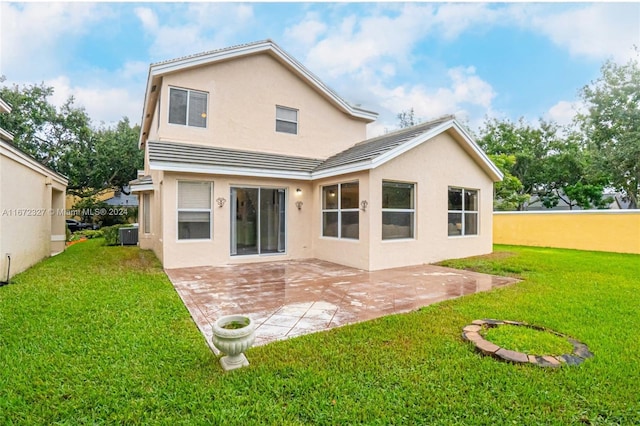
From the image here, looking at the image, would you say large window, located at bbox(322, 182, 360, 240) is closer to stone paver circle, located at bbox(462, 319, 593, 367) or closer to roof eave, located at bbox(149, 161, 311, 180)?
roof eave, located at bbox(149, 161, 311, 180)

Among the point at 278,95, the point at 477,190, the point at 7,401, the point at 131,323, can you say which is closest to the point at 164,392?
the point at 7,401

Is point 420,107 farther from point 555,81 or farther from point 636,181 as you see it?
point 636,181

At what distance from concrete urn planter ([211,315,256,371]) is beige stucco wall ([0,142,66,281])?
26.8 feet

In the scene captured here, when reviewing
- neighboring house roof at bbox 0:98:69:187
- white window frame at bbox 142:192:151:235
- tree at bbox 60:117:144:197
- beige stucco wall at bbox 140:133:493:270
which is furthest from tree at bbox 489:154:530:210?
tree at bbox 60:117:144:197

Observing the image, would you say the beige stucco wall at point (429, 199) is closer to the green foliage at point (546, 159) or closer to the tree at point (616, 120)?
the tree at point (616, 120)

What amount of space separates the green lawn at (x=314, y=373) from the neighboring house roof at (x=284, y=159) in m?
4.82

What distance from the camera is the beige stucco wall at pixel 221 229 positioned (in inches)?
404

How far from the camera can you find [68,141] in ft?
81.2

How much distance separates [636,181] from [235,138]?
93.2 feet

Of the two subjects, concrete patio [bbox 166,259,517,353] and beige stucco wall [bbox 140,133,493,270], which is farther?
beige stucco wall [bbox 140,133,493,270]

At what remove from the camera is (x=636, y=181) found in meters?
23.6

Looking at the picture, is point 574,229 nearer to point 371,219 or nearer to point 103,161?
point 371,219

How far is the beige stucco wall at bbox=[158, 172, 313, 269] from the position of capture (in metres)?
10.3

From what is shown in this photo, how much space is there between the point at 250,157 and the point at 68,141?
2132 cm
